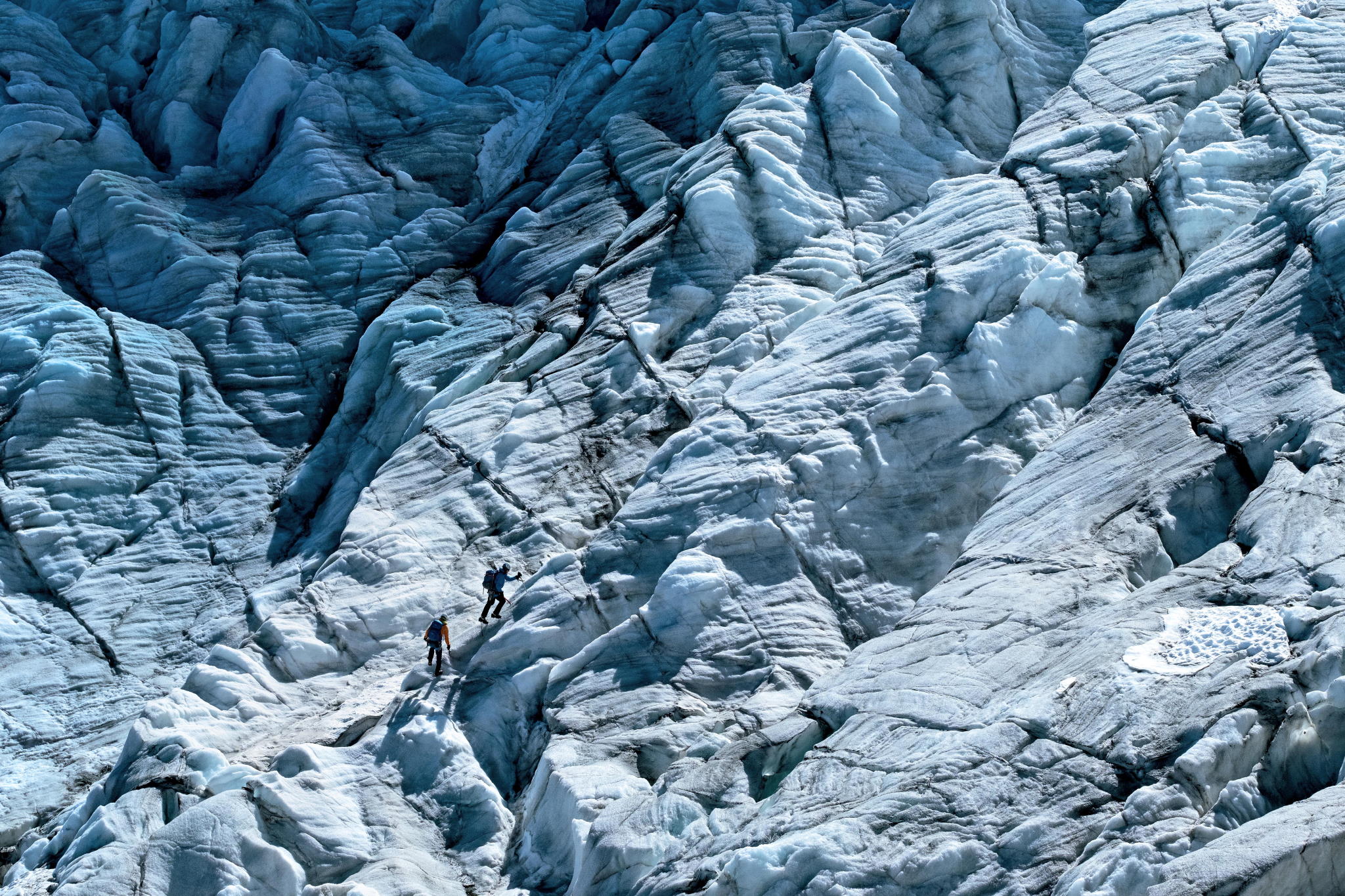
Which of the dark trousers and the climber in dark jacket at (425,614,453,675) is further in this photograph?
the dark trousers

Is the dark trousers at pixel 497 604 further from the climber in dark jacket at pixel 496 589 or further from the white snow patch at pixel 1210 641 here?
the white snow patch at pixel 1210 641

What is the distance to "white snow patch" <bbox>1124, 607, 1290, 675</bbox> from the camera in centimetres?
1638

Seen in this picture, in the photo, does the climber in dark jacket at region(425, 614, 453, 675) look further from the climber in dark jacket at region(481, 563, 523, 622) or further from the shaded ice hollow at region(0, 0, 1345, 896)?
the climber in dark jacket at region(481, 563, 523, 622)

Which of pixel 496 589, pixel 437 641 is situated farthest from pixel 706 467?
pixel 437 641

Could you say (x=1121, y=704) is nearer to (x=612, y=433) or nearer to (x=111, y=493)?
(x=612, y=433)

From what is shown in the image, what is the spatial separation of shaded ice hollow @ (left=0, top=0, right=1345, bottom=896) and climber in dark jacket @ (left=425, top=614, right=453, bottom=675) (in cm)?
22

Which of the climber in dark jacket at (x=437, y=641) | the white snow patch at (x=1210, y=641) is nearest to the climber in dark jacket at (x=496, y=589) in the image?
the climber in dark jacket at (x=437, y=641)

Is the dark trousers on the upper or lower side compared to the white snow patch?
lower

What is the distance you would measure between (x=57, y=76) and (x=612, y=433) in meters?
23.5

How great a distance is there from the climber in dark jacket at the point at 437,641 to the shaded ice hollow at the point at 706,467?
22 centimetres

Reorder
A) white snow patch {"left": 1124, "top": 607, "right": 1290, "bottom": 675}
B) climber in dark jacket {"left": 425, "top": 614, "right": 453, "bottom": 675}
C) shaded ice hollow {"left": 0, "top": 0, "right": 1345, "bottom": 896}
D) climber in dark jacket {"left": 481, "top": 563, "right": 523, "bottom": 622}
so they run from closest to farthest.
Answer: white snow patch {"left": 1124, "top": 607, "right": 1290, "bottom": 675} < shaded ice hollow {"left": 0, "top": 0, "right": 1345, "bottom": 896} < climber in dark jacket {"left": 425, "top": 614, "right": 453, "bottom": 675} < climber in dark jacket {"left": 481, "top": 563, "right": 523, "bottom": 622}

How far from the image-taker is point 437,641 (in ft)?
74.4

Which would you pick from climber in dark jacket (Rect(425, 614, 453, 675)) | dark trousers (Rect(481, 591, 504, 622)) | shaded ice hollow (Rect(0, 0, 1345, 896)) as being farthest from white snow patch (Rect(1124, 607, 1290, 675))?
climber in dark jacket (Rect(425, 614, 453, 675))

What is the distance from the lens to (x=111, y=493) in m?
29.8
